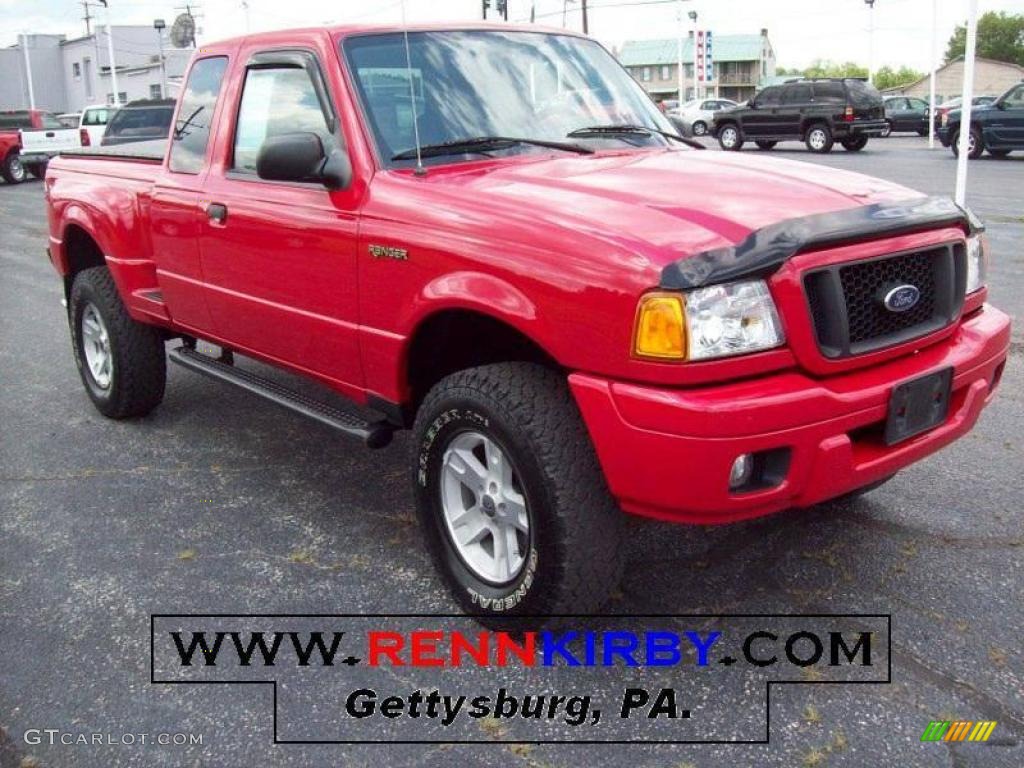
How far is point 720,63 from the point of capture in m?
102

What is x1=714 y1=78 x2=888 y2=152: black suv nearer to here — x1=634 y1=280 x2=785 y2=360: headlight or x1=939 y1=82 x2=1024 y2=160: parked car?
x1=939 y1=82 x2=1024 y2=160: parked car

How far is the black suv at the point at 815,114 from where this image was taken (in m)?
26.3

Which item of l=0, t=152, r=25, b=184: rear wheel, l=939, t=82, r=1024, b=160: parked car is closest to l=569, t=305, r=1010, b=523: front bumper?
l=939, t=82, r=1024, b=160: parked car

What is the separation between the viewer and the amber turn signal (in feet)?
8.67

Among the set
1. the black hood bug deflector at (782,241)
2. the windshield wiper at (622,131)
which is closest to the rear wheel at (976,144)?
the windshield wiper at (622,131)

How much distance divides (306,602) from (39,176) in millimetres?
26294

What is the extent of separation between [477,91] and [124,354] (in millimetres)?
2566

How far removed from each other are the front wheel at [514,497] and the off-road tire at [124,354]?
8.46 ft

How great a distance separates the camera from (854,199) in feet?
10.3

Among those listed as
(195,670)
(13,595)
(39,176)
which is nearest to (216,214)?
(13,595)

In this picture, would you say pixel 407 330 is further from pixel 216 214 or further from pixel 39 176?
pixel 39 176

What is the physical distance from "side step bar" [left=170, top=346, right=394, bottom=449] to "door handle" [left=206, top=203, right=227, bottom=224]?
704 millimetres

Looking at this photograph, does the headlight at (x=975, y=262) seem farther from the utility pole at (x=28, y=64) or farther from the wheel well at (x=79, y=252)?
the utility pole at (x=28, y=64)

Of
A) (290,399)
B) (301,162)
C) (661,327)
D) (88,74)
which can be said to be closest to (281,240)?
(301,162)
